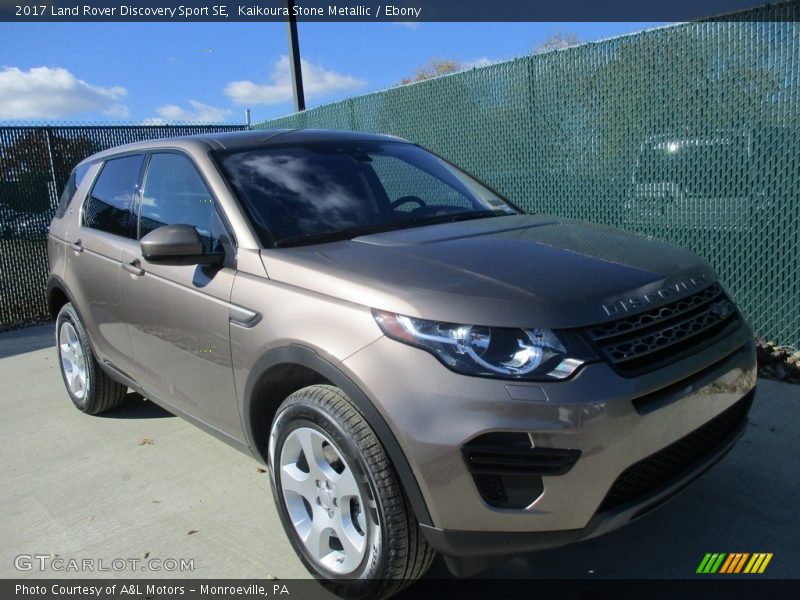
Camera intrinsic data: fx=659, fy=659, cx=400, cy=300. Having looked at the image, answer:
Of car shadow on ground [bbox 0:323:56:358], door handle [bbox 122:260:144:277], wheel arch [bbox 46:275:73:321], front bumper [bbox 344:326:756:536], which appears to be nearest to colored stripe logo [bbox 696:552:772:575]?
front bumper [bbox 344:326:756:536]

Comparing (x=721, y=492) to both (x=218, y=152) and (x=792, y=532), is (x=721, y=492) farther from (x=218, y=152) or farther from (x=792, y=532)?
(x=218, y=152)

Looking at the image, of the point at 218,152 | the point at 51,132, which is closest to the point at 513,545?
the point at 218,152

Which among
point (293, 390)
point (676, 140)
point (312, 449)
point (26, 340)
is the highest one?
point (676, 140)

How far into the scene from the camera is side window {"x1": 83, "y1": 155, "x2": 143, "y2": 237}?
12.5ft

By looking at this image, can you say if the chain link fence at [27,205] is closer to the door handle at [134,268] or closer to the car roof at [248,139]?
the car roof at [248,139]

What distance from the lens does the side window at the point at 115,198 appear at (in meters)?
3.81

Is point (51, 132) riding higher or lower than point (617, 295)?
higher

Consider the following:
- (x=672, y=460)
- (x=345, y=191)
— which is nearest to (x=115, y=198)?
(x=345, y=191)

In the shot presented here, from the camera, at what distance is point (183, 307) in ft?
9.93

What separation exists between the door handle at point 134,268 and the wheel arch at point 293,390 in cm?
114

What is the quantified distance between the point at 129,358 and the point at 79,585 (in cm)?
132

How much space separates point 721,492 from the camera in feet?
10.2

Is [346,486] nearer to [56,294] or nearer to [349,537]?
[349,537]

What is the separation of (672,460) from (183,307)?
7.01ft
